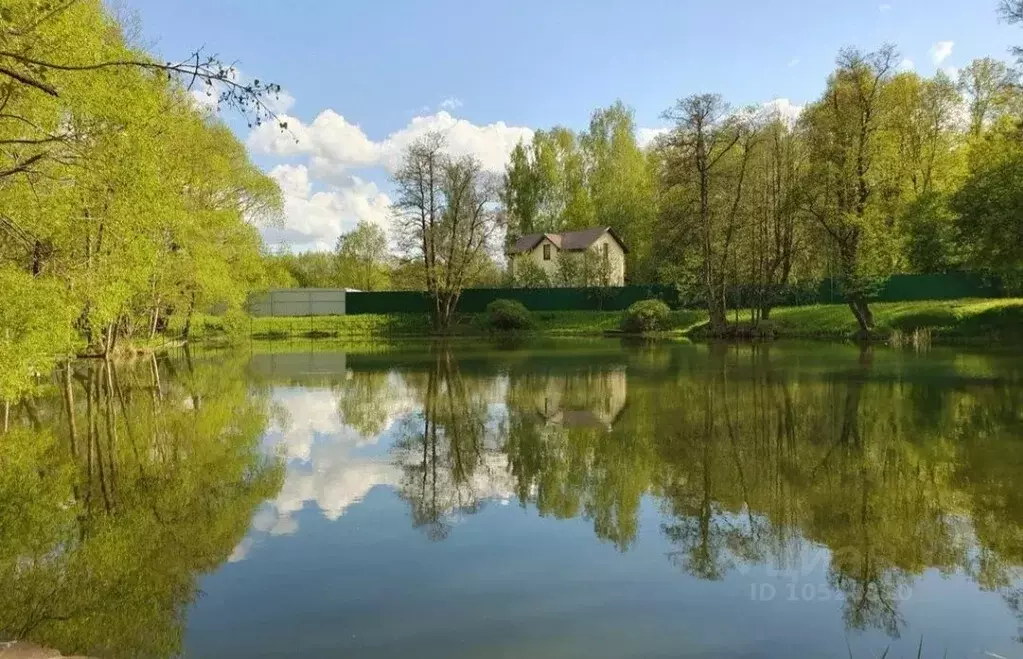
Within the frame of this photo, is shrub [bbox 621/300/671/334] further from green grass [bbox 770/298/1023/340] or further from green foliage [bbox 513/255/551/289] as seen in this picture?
green foliage [bbox 513/255/551/289]

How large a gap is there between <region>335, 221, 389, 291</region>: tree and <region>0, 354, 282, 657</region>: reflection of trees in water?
58.5 metres

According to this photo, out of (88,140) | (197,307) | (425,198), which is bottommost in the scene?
(197,307)

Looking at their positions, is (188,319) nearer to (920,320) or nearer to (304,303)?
(304,303)

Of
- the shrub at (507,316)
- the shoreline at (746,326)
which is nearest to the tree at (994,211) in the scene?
the shoreline at (746,326)

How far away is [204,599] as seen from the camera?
5.75 meters

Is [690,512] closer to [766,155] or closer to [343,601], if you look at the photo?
[343,601]

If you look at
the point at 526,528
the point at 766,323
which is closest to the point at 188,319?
the point at 766,323

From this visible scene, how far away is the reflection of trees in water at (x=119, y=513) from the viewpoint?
531 centimetres

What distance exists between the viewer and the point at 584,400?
16.3 meters

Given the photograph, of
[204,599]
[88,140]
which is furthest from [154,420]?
[204,599]

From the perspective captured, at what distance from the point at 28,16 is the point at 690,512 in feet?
29.8

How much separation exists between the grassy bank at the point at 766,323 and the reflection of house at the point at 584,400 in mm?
19523

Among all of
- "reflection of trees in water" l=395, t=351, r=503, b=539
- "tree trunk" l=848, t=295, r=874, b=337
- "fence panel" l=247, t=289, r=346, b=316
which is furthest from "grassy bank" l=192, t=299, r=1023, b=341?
"reflection of trees in water" l=395, t=351, r=503, b=539

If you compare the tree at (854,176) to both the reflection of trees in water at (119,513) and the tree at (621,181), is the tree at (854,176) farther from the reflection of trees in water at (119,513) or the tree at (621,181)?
the reflection of trees in water at (119,513)
